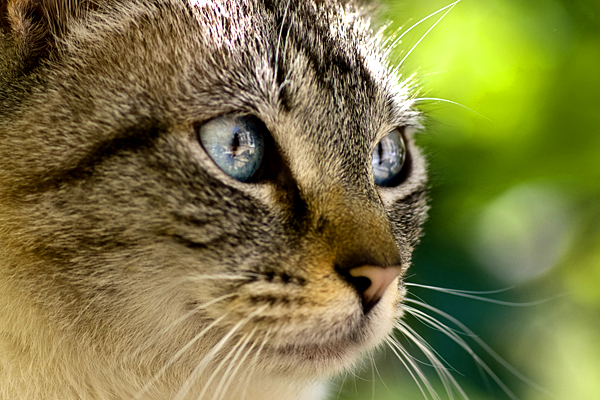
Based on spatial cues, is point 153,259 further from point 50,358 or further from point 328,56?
point 328,56

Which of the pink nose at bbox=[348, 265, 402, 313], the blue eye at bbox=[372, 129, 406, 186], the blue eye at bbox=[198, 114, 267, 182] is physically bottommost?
the pink nose at bbox=[348, 265, 402, 313]

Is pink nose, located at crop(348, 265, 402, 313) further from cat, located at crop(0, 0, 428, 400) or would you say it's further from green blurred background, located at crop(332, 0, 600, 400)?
green blurred background, located at crop(332, 0, 600, 400)

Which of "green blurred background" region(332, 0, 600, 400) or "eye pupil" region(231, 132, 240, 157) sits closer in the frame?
"eye pupil" region(231, 132, 240, 157)

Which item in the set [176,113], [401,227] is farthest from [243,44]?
[401,227]

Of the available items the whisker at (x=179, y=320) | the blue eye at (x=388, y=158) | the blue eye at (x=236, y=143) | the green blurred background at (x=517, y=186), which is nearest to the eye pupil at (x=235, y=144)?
the blue eye at (x=236, y=143)

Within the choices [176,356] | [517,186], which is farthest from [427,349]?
[517,186]

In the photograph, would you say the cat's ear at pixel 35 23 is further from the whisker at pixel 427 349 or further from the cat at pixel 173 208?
the whisker at pixel 427 349

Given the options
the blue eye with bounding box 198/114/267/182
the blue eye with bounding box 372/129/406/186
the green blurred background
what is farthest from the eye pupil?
the green blurred background
